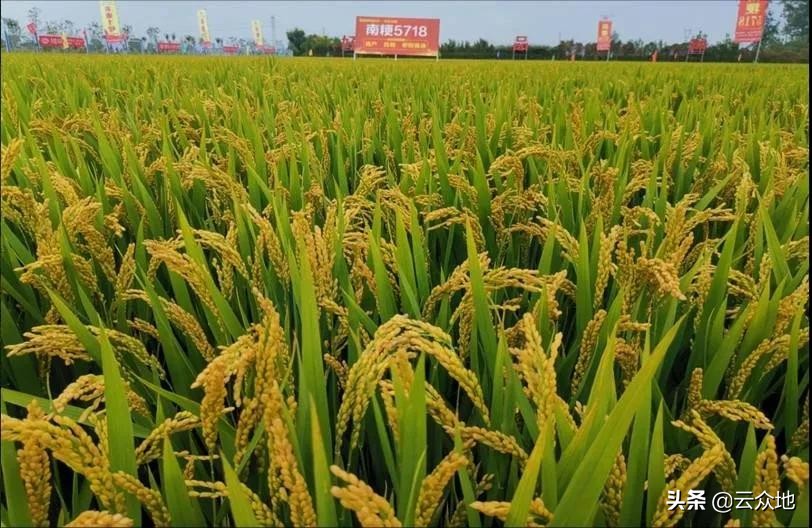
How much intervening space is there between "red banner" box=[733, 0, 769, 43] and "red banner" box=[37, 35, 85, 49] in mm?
46278

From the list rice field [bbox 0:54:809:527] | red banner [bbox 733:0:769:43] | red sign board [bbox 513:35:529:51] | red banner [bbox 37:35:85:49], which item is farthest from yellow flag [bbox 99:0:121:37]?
rice field [bbox 0:54:809:527]

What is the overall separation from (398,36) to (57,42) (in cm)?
3318

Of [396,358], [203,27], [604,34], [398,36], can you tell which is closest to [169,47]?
[203,27]

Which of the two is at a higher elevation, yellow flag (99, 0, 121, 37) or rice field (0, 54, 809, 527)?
yellow flag (99, 0, 121, 37)

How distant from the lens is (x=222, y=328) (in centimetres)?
108

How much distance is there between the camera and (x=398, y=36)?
110 feet

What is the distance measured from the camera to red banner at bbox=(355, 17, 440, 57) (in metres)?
31.4

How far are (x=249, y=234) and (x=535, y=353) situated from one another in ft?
3.08

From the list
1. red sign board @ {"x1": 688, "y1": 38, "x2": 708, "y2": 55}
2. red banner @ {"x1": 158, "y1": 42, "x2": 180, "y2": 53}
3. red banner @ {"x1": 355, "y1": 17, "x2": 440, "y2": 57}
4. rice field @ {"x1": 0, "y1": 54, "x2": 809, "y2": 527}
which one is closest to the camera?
rice field @ {"x1": 0, "y1": 54, "x2": 809, "y2": 527}

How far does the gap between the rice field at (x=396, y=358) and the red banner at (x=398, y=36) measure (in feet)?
102

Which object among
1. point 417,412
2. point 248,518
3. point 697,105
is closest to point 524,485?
point 417,412

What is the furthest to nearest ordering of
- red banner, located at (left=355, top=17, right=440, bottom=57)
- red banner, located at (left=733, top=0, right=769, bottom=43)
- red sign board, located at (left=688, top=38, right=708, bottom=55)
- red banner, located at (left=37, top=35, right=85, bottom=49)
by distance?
1. red banner, located at (left=37, top=35, right=85, bottom=49)
2. red sign board, located at (left=688, top=38, right=708, bottom=55)
3. red banner, located at (left=355, top=17, right=440, bottom=57)
4. red banner, located at (left=733, top=0, right=769, bottom=43)

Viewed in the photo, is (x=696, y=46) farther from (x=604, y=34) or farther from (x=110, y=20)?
(x=110, y=20)

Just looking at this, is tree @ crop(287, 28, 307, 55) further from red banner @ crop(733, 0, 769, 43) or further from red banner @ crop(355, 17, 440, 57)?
red banner @ crop(733, 0, 769, 43)
